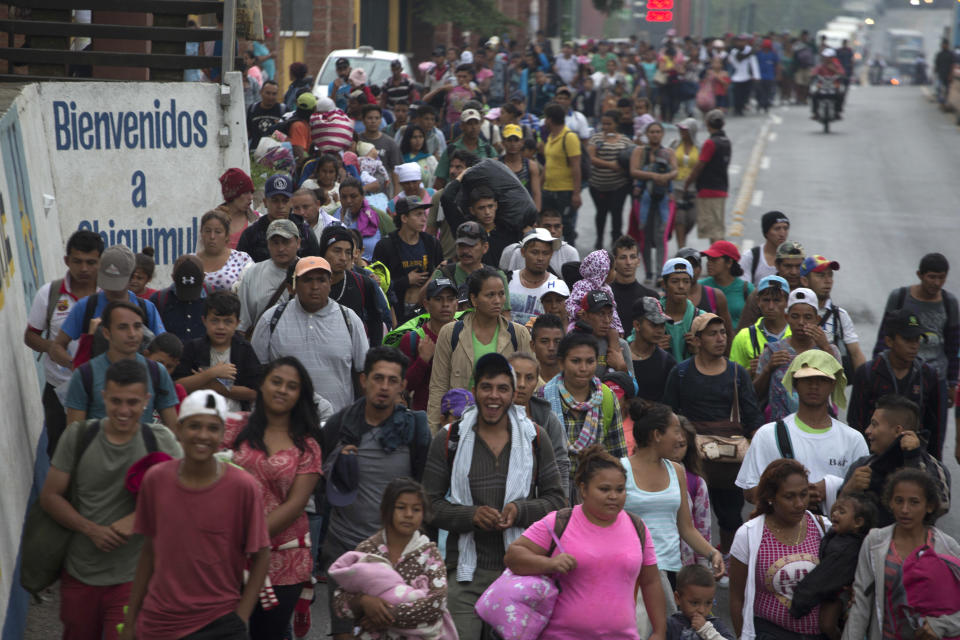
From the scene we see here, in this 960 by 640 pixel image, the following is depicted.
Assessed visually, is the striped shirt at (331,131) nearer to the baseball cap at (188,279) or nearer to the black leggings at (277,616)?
the baseball cap at (188,279)

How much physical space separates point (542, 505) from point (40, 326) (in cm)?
312

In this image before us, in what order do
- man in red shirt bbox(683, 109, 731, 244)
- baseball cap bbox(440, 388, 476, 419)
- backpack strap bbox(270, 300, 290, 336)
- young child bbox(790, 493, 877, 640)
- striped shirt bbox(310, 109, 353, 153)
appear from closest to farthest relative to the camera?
young child bbox(790, 493, 877, 640) < baseball cap bbox(440, 388, 476, 419) < backpack strap bbox(270, 300, 290, 336) < striped shirt bbox(310, 109, 353, 153) < man in red shirt bbox(683, 109, 731, 244)

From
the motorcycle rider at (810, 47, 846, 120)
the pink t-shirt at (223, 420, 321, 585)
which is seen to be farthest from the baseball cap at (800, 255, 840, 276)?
the motorcycle rider at (810, 47, 846, 120)

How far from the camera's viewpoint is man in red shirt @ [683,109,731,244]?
16.0 meters

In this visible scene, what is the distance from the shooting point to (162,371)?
6348mm

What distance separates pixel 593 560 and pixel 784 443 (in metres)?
2.25

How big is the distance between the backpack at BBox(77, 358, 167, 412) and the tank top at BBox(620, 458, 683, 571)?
234 cm

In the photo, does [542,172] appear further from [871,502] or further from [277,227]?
[871,502]

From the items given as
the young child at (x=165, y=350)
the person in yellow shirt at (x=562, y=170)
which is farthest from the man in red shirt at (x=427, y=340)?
the person in yellow shirt at (x=562, y=170)

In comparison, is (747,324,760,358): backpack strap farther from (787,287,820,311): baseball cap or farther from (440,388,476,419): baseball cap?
(440,388,476,419): baseball cap

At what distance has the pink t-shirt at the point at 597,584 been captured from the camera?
5727 millimetres

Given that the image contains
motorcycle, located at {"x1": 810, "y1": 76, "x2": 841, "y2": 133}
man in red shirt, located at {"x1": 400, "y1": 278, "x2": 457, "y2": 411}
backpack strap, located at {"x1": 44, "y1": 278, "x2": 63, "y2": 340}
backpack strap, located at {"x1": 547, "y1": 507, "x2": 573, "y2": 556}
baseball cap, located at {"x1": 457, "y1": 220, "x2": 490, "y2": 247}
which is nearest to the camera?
backpack strap, located at {"x1": 547, "y1": 507, "x2": 573, "y2": 556}

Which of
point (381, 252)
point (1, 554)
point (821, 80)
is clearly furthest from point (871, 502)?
point (821, 80)

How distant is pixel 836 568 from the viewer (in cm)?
643
